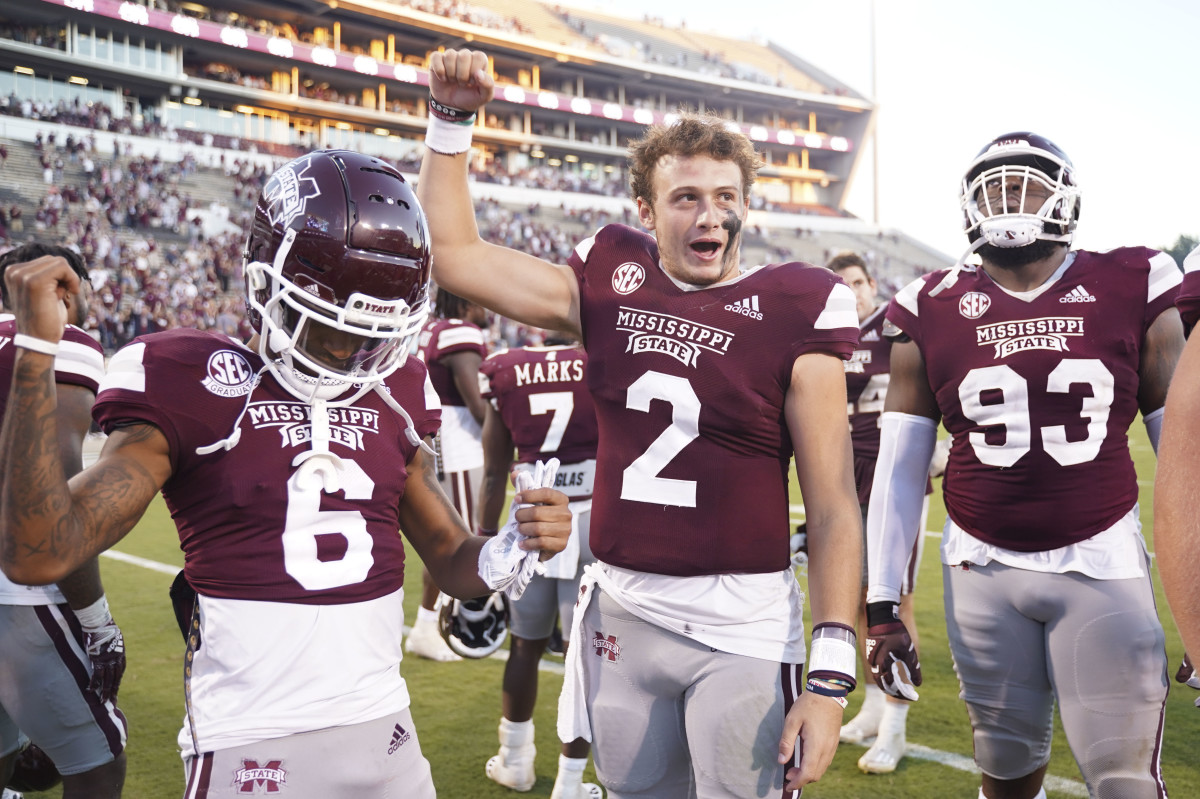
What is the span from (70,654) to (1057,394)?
302 centimetres

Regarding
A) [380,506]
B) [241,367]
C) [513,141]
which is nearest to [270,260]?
[241,367]

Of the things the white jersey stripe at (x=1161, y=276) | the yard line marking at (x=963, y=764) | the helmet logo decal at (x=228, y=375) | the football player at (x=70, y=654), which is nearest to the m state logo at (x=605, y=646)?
the helmet logo decal at (x=228, y=375)

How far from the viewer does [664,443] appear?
7.52 feet

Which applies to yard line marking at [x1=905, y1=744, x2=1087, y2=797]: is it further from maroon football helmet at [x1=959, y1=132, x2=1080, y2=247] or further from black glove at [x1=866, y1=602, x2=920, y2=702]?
maroon football helmet at [x1=959, y1=132, x2=1080, y2=247]

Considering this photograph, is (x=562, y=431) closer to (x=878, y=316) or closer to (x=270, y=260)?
(x=878, y=316)

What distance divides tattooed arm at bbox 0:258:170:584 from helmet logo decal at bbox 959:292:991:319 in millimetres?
2375

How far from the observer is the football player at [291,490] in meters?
1.79

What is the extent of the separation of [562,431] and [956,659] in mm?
1928

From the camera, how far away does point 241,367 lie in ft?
6.27

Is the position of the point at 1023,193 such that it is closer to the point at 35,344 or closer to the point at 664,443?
the point at 664,443

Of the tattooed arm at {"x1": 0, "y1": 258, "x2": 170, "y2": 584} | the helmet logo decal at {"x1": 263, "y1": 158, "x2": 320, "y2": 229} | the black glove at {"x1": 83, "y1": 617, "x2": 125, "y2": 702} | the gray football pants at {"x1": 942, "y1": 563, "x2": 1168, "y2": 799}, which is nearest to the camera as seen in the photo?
the tattooed arm at {"x1": 0, "y1": 258, "x2": 170, "y2": 584}

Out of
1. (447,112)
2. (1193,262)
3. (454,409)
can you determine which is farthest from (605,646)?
(454,409)

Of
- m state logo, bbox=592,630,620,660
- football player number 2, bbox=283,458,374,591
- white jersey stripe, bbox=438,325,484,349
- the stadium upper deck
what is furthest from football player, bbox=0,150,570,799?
the stadium upper deck

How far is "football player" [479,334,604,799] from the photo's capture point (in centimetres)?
405
